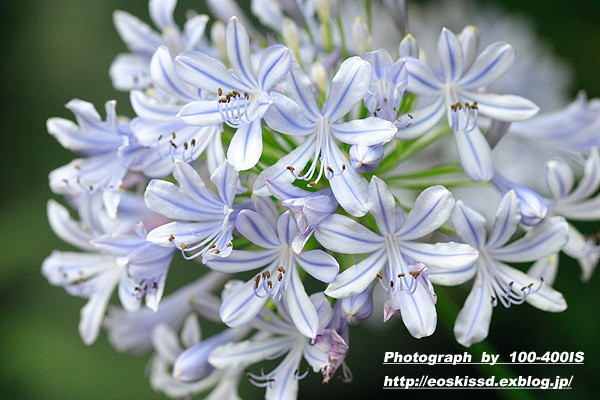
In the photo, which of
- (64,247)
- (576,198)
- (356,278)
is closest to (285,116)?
(356,278)

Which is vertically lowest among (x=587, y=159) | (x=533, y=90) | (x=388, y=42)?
(x=587, y=159)

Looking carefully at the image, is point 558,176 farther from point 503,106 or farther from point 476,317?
point 476,317

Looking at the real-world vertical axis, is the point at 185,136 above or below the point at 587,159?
below

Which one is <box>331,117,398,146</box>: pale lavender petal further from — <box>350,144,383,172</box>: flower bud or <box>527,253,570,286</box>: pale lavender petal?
<box>527,253,570,286</box>: pale lavender petal

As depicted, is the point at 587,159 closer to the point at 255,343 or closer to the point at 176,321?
the point at 255,343

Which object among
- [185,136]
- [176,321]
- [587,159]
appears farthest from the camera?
[176,321]

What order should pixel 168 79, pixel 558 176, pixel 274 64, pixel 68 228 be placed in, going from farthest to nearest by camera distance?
pixel 68 228 < pixel 558 176 < pixel 168 79 < pixel 274 64

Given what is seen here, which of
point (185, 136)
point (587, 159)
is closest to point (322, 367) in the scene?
point (185, 136)

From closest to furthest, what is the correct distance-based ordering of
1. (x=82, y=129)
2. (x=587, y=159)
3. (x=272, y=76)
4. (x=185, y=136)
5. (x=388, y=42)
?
1. (x=272, y=76)
2. (x=185, y=136)
3. (x=82, y=129)
4. (x=587, y=159)
5. (x=388, y=42)
